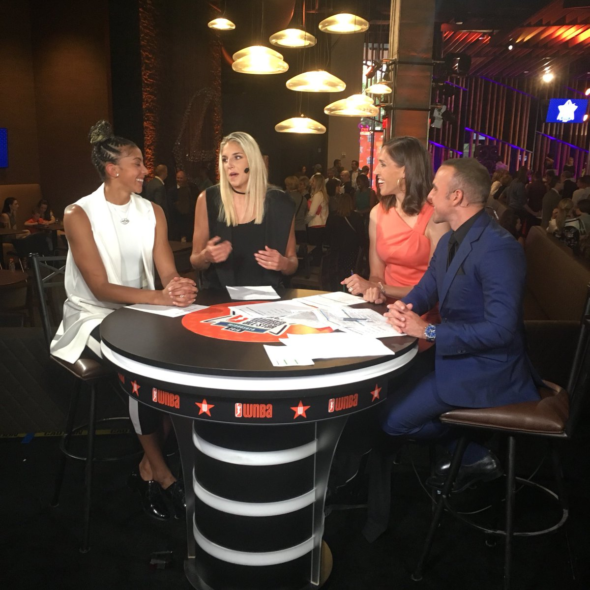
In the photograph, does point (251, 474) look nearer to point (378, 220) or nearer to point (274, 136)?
point (378, 220)

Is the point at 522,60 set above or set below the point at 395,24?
above

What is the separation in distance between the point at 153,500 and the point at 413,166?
1.82 metres

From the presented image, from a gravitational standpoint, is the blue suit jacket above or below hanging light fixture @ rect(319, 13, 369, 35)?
below

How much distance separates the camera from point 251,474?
5.72 ft

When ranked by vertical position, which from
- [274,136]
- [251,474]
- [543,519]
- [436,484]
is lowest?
[543,519]

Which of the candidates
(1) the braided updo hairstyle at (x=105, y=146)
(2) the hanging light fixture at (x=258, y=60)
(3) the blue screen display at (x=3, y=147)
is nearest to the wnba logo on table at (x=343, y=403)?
(1) the braided updo hairstyle at (x=105, y=146)

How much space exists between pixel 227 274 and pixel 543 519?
68.4 inches

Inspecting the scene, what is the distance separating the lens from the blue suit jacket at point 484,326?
185 cm

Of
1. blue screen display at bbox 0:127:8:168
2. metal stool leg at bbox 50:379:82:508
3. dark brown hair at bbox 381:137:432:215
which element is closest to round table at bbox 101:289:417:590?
metal stool leg at bbox 50:379:82:508

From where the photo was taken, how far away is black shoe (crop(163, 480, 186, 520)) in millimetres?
2441

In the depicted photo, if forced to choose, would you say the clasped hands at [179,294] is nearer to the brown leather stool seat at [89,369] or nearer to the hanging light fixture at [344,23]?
the brown leather stool seat at [89,369]

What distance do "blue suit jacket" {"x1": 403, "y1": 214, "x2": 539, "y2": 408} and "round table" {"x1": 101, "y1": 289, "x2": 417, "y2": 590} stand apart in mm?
189

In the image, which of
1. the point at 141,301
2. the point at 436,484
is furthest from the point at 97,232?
the point at 436,484

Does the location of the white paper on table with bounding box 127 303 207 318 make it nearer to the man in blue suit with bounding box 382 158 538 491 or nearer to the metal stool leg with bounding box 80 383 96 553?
the metal stool leg with bounding box 80 383 96 553
